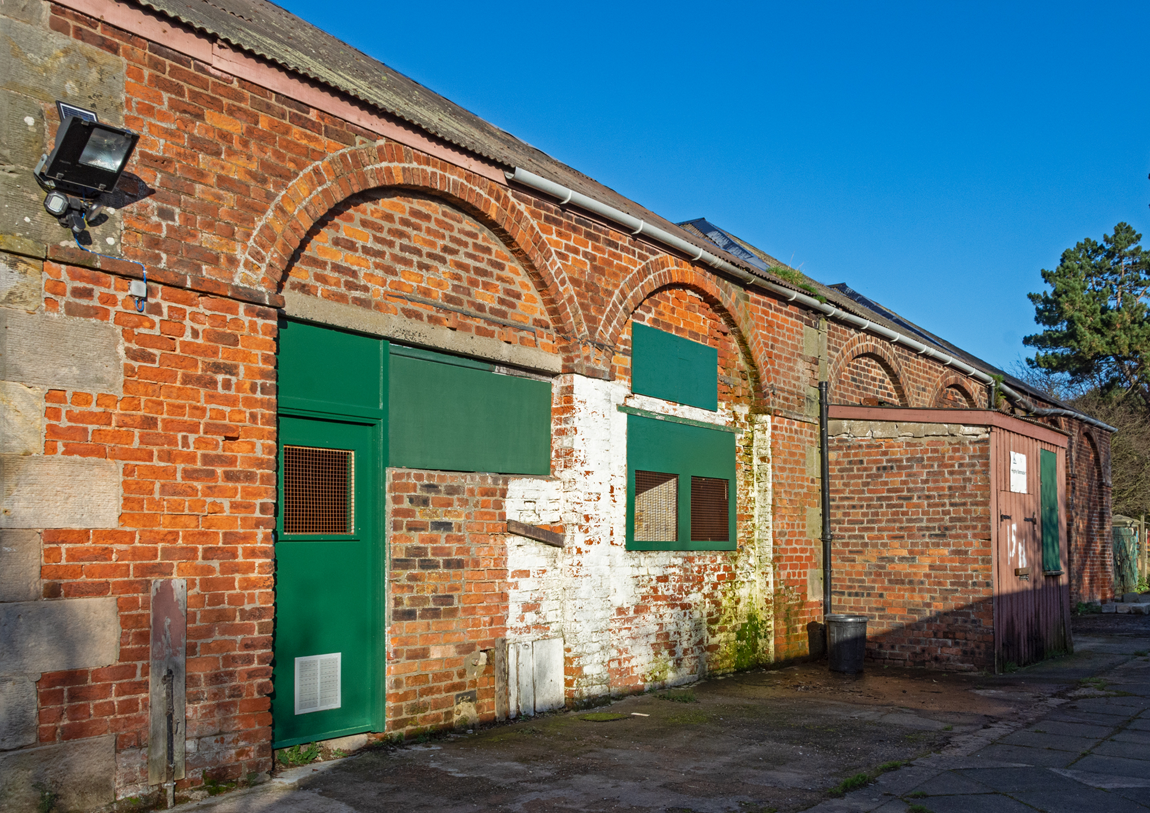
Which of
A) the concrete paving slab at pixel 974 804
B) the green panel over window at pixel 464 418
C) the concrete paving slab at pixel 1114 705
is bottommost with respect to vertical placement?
the concrete paving slab at pixel 1114 705

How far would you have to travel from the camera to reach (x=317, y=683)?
21.8ft

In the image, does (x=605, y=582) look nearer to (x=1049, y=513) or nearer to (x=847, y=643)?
(x=847, y=643)

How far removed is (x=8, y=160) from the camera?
5.13 meters

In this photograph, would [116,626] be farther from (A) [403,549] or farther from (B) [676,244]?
(B) [676,244]

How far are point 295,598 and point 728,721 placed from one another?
3.77 meters

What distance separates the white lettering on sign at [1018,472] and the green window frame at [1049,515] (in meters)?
0.81

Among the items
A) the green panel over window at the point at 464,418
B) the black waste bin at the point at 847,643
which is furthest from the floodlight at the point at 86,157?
the black waste bin at the point at 847,643

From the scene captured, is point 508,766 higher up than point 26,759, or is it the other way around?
point 26,759

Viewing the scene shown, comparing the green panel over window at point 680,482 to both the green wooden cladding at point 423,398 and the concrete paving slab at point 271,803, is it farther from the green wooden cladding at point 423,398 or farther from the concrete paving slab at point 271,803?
the concrete paving slab at point 271,803

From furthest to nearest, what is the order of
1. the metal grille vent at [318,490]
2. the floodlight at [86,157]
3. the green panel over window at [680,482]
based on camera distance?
the green panel over window at [680,482]
the metal grille vent at [318,490]
the floodlight at [86,157]

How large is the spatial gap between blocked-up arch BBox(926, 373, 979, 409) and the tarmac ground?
729 cm

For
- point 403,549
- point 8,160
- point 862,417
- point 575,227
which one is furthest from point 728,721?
A: point 8,160

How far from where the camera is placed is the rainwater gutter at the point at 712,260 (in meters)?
8.71

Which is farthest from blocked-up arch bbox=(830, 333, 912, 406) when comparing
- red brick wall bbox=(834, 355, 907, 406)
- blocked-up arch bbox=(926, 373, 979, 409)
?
blocked-up arch bbox=(926, 373, 979, 409)
